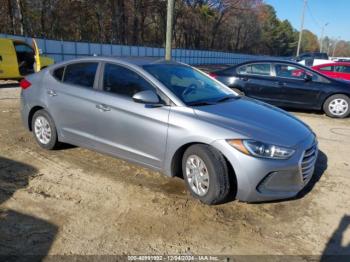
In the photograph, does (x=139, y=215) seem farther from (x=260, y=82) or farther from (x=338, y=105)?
(x=338, y=105)

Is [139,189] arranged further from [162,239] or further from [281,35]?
[281,35]


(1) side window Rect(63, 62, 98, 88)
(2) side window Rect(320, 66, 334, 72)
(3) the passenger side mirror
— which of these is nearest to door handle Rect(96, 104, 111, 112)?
(1) side window Rect(63, 62, 98, 88)

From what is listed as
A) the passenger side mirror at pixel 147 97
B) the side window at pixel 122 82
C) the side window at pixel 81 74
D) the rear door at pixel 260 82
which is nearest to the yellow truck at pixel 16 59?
the rear door at pixel 260 82

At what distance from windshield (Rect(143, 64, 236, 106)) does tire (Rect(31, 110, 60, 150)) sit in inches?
71.2

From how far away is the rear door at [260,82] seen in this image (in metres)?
9.56

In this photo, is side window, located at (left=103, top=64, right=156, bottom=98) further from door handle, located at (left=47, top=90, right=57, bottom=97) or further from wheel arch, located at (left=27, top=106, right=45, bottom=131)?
wheel arch, located at (left=27, top=106, right=45, bottom=131)

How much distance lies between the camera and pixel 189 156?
12.9 feet

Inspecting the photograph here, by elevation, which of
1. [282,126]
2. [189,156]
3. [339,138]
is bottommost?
[339,138]

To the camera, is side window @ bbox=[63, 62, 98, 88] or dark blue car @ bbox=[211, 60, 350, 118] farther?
dark blue car @ bbox=[211, 60, 350, 118]

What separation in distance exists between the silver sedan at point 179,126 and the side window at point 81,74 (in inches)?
0.6

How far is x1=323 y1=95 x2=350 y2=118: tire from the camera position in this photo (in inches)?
365

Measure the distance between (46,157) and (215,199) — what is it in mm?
2700

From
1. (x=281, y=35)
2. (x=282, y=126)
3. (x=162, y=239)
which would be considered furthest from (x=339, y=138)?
(x=281, y=35)

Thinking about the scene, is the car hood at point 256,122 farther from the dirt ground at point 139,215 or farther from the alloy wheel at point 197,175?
the dirt ground at point 139,215
